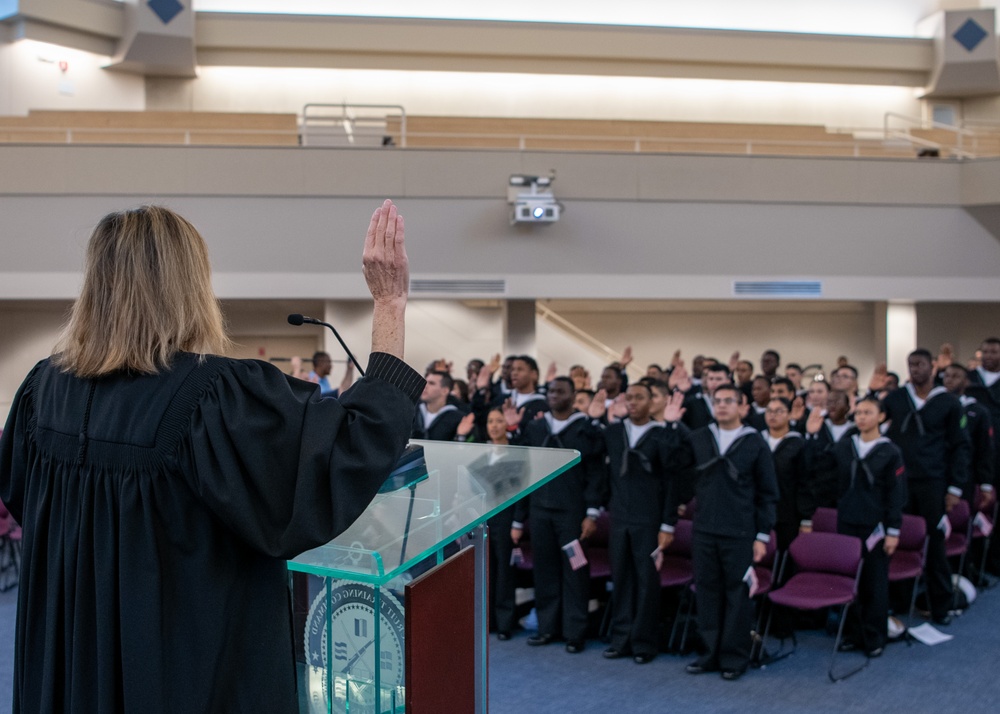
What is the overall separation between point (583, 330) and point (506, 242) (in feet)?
12.7

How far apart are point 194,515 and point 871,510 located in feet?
15.9

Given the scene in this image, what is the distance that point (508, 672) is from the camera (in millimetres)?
5102

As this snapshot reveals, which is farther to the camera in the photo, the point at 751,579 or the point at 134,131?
the point at 134,131

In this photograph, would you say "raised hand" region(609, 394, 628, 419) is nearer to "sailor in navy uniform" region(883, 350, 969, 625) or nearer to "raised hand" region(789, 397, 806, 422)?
"raised hand" region(789, 397, 806, 422)

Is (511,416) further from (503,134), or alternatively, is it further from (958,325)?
(958,325)

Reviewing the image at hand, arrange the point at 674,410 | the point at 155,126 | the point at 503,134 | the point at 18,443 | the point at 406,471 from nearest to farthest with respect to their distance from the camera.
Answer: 1. the point at 18,443
2. the point at 406,471
3. the point at 674,410
4. the point at 503,134
5. the point at 155,126

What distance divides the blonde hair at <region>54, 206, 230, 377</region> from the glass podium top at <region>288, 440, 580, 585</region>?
18.2 inches

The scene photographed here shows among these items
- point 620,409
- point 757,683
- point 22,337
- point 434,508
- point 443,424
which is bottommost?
point 757,683

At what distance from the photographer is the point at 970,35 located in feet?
52.7

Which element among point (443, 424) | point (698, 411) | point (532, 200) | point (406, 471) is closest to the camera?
point (406, 471)

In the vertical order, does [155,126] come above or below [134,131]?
above

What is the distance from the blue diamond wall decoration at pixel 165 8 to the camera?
1480 cm

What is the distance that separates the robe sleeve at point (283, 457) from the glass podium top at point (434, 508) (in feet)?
0.68

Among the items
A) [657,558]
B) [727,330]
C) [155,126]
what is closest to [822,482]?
[657,558]
